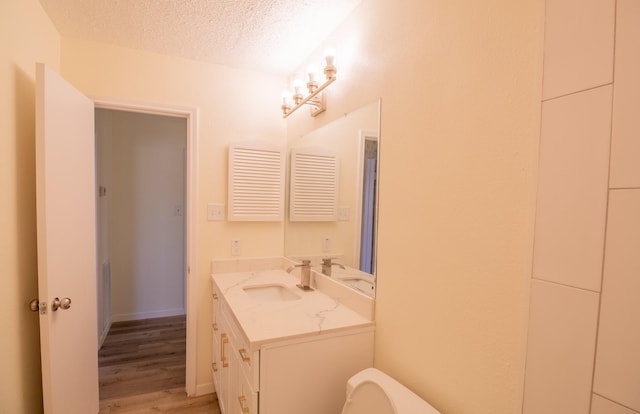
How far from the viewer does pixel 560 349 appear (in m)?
0.62

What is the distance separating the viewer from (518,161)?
0.74m

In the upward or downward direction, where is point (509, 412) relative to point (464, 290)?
downward

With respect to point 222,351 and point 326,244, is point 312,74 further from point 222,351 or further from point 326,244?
point 222,351

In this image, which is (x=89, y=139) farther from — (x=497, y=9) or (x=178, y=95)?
(x=497, y=9)

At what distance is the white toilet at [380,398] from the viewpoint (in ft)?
2.93

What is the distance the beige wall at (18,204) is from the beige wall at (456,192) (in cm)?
152

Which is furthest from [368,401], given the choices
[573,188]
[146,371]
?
[146,371]

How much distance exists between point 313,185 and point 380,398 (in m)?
1.30

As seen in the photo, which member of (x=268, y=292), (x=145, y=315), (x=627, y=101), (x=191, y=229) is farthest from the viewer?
(x=145, y=315)

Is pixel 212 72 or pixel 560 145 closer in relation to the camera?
pixel 560 145

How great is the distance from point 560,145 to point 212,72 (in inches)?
82.7

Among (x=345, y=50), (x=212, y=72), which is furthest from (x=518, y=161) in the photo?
(x=212, y=72)

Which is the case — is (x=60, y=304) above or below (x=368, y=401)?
above

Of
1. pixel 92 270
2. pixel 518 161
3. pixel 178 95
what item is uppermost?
pixel 178 95
